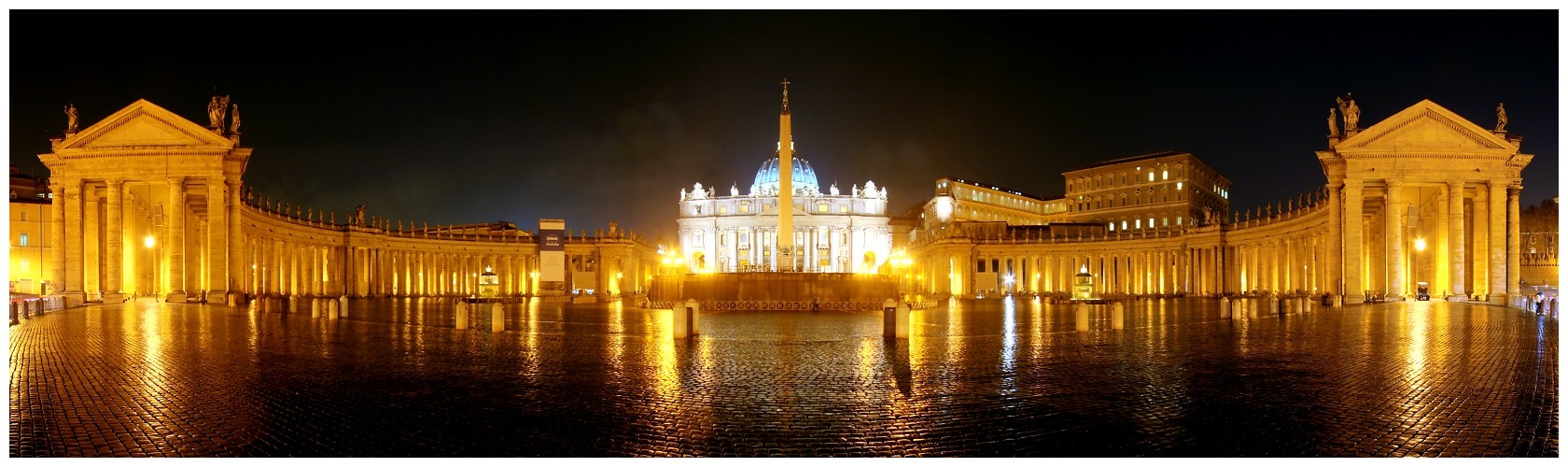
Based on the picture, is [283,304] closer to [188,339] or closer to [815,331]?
[188,339]

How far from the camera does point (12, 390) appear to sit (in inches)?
576

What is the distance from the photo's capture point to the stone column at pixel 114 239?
49438 millimetres

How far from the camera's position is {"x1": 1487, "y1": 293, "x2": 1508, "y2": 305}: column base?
139 feet

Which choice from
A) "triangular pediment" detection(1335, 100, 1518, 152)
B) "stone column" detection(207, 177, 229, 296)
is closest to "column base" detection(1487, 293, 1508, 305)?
"triangular pediment" detection(1335, 100, 1518, 152)

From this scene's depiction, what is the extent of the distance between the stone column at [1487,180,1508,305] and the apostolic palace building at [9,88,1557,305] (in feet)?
0.30

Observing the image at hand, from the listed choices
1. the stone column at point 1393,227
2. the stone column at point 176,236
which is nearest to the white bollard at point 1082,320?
the stone column at point 1393,227

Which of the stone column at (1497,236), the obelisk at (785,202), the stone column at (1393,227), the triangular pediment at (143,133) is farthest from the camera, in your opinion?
the obelisk at (785,202)

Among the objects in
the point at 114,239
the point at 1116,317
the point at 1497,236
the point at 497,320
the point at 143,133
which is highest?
the point at 143,133

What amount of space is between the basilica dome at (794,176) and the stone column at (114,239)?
126 m

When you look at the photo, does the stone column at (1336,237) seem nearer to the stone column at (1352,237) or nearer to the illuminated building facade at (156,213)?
the stone column at (1352,237)

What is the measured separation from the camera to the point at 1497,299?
45594 millimetres

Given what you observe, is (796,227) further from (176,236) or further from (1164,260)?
(176,236)

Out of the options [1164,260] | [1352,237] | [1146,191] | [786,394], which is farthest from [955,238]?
[786,394]

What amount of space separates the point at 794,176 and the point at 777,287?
124150 mm
